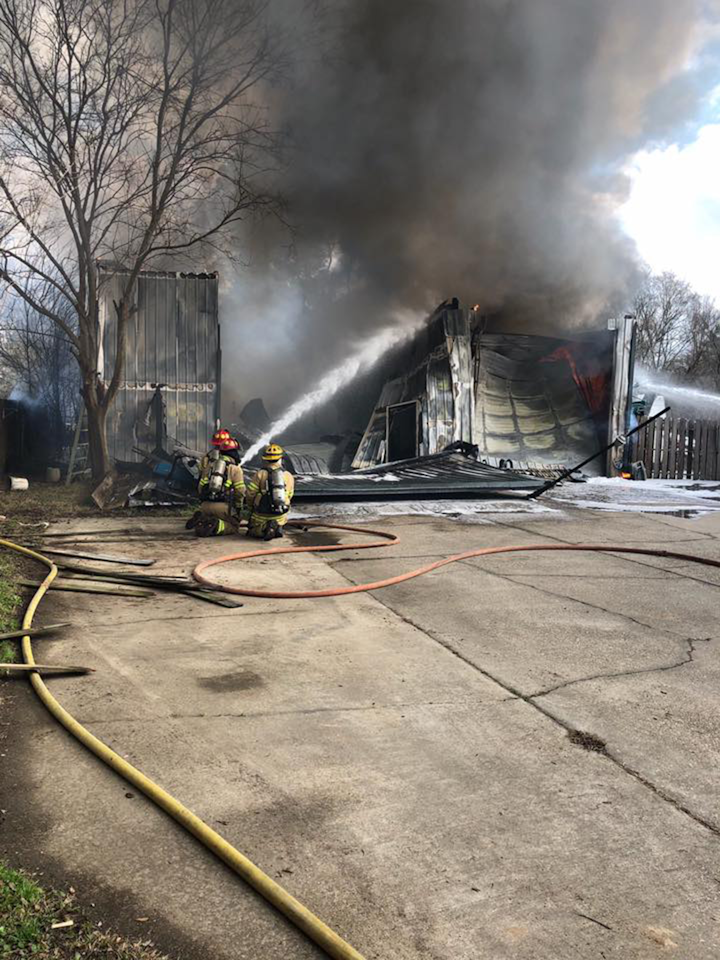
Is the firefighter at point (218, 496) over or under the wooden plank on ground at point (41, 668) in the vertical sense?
over

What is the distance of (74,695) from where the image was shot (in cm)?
304

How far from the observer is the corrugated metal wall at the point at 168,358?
12.9m

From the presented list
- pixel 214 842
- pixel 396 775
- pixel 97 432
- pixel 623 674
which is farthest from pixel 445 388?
pixel 214 842

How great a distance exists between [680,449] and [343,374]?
825 centimetres

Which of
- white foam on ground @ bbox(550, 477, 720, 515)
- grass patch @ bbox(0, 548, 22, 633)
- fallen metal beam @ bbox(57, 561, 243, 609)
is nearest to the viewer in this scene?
grass patch @ bbox(0, 548, 22, 633)

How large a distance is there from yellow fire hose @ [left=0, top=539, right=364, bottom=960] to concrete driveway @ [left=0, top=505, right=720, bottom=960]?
34mm

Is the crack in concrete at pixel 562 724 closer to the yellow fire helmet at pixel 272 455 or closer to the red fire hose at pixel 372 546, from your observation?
the red fire hose at pixel 372 546

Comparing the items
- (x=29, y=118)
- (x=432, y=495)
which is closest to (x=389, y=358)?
(x=432, y=495)

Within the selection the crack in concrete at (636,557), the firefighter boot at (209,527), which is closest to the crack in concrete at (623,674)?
the crack in concrete at (636,557)

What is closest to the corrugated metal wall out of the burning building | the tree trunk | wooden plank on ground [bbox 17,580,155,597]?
the tree trunk

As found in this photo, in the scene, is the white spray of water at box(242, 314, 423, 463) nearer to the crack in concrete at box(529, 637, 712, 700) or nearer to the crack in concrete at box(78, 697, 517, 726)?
the crack in concrete at box(529, 637, 712, 700)

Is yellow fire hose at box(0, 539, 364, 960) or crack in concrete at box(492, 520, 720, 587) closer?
yellow fire hose at box(0, 539, 364, 960)

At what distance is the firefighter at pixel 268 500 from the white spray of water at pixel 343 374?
686cm

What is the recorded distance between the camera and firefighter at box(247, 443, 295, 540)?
721 centimetres
